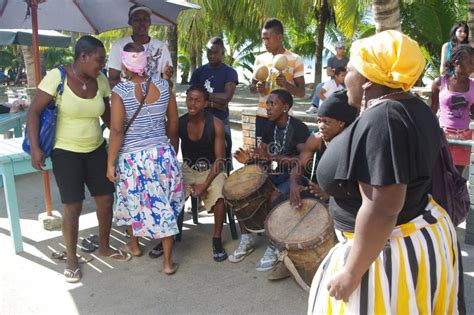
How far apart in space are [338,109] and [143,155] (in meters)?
1.47

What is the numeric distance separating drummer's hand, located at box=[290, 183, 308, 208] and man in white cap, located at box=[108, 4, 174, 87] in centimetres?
189

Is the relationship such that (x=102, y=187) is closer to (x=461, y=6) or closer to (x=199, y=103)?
(x=199, y=103)

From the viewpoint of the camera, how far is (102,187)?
3.56 m

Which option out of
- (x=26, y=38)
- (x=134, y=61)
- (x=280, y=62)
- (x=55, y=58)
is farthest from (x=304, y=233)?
(x=55, y=58)

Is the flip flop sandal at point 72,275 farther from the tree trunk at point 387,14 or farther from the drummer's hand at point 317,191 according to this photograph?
the tree trunk at point 387,14

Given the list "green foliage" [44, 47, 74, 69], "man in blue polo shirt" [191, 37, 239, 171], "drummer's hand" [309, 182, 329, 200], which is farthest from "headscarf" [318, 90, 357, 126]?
"green foliage" [44, 47, 74, 69]

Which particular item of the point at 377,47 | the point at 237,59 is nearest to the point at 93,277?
the point at 377,47

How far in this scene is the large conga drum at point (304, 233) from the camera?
2.69 metres

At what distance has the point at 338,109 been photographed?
2.88 m

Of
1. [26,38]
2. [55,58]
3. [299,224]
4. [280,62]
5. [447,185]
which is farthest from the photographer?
[55,58]

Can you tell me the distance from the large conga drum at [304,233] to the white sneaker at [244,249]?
0.76 m

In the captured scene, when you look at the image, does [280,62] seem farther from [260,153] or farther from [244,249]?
[244,249]

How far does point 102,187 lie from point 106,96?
2.45 feet

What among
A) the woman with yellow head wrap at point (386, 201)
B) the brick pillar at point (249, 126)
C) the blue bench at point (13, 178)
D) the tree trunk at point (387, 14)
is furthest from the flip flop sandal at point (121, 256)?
the brick pillar at point (249, 126)
